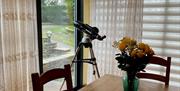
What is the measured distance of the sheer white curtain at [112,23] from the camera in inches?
109

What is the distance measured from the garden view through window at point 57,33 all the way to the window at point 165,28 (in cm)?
117

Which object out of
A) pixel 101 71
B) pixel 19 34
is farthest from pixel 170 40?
pixel 19 34

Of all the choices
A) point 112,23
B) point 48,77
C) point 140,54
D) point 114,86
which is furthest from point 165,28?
point 48,77

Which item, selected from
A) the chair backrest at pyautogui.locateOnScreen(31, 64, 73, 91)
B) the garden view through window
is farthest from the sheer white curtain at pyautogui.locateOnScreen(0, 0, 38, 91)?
the chair backrest at pyautogui.locateOnScreen(31, 64, 73, 91)

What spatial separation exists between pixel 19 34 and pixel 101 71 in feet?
5.06

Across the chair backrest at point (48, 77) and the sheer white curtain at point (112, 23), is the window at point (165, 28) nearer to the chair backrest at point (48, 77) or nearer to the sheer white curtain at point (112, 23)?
the sheer white curtain at point (112, 23)

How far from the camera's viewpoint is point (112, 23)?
9.55 ft

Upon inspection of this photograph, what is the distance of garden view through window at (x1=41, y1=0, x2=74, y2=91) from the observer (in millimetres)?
2591

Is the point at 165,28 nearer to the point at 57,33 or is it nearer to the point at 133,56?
the point at 57,33

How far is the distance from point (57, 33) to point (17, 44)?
91 cm

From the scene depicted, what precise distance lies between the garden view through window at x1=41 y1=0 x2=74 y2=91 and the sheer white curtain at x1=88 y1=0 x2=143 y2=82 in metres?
0.39

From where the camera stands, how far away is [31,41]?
2.13m

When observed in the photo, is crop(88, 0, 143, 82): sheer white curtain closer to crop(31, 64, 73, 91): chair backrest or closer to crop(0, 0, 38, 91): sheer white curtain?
crop(0, 0, 38, 91): sheer white curtain

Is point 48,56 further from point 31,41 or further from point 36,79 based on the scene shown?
point 36,79
